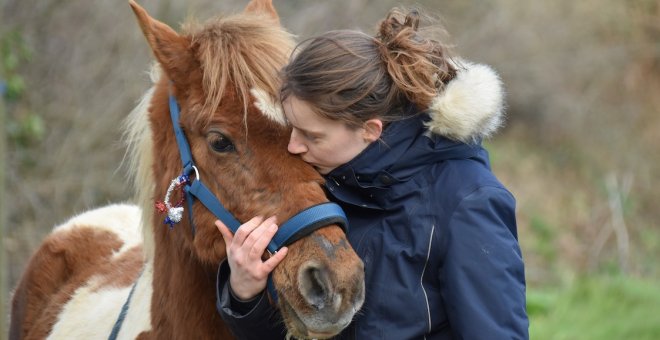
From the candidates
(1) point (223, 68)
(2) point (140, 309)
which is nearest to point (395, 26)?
(1) point (223, 68)

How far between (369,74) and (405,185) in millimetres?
357

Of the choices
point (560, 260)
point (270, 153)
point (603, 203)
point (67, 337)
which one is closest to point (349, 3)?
point (560, 260)

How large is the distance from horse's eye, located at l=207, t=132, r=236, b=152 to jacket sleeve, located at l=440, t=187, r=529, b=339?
0.77 metres

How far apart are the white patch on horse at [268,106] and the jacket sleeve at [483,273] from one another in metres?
0.65

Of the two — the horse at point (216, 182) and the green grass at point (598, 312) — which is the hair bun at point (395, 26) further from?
the green grass at point (598, 312)

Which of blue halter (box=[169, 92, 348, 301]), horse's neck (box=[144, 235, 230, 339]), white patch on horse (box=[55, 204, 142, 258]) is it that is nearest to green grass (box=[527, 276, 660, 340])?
white patch on horse (box=[55, 204, 142, 258])

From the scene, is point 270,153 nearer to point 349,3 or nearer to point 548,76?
point 349,3

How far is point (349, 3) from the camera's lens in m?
9.80

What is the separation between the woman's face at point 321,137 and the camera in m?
2.56

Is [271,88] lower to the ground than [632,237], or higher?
higher

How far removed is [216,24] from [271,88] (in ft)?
1.34

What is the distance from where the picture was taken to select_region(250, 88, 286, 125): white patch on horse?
2.66 meters

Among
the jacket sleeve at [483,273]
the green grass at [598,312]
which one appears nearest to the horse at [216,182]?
the jacket sleeve at [483,273]

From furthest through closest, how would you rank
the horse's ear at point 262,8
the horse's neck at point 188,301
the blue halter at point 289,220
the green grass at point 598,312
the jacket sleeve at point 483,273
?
1. the green grass at point 598,312
2. the horse's ear at point 262,8
3. the horse's neck at point 188,301
4. the blue halter at point 289,220
5. the jacket sleeve at point 483,273
